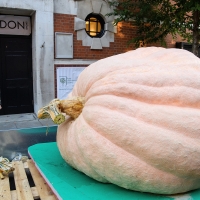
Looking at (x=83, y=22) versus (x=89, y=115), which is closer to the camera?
(x=89, y=115)

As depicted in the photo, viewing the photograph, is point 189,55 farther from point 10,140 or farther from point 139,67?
point 10,140

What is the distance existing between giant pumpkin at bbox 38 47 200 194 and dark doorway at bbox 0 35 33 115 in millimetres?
5118

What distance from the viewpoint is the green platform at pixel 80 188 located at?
5.52ft

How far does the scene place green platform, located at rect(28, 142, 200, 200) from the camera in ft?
5.52

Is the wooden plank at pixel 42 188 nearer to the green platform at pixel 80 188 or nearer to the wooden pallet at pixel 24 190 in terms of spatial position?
the wooden pallet at pixel 24 190

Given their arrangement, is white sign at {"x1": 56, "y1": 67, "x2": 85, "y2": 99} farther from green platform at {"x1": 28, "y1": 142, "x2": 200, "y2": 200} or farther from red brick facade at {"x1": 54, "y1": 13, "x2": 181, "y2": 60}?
green platform at {"x1": 28, "y1": 142, "x2": 200, "y2": 200}

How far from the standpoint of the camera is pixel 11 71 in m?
6.62

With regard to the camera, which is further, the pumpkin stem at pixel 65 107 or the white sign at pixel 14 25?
the white sign at pixel 14 25

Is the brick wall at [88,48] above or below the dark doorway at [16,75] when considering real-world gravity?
above

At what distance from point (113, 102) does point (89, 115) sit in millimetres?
199

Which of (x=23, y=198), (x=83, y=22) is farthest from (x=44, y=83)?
(x=23, y=198)

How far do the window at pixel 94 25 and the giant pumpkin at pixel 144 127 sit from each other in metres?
5.39

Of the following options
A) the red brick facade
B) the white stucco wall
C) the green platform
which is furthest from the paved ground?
the green platform

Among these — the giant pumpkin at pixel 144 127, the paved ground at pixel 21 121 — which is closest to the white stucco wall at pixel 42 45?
the paved ground at pixel 21 121
